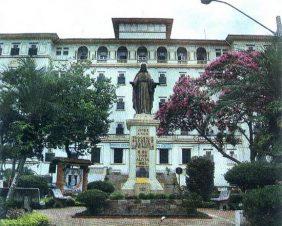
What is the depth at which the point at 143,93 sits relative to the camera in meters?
21.5

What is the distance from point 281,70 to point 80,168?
1887cm

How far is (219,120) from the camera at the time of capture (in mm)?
30453

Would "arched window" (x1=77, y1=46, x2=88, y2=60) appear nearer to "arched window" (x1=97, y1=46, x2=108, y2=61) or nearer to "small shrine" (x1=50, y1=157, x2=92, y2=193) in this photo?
"arched window" (x1=97, y1=46, x2=108, y2=61)

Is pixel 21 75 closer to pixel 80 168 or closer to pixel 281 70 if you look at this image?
pixel 281 70

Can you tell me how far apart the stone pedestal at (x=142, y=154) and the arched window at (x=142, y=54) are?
33.7m

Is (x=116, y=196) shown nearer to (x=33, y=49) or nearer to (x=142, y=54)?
(x=142, y=54)

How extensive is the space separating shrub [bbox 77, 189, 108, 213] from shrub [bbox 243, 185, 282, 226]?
20.2 ft

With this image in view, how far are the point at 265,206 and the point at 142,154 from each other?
917 cm

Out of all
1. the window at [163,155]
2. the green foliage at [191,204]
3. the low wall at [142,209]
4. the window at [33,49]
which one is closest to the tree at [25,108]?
the low wall at [142,209]

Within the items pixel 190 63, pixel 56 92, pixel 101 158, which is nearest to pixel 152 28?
pixel 190 63


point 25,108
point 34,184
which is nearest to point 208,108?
point 34,184

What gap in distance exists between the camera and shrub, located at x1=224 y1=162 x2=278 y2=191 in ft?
45.5

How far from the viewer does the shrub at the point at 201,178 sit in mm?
26641

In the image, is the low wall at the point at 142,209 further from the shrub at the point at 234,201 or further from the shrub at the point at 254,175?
the shrub at the point at 234,201
